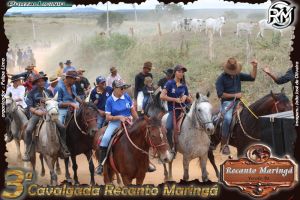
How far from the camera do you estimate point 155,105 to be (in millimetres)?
16641

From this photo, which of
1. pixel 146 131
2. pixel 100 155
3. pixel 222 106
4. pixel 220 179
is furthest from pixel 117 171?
pixel 222 106

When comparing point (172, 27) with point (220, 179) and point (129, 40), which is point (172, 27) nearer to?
point (129, 40)

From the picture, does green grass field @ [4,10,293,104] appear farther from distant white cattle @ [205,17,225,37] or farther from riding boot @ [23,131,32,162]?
riding boot @ [23,131,32,162]

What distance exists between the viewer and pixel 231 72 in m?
14.6

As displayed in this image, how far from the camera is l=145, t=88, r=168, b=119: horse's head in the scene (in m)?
16.4

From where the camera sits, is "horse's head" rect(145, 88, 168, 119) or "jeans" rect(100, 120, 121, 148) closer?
"jeans" rect(100, 120, 121, 148)

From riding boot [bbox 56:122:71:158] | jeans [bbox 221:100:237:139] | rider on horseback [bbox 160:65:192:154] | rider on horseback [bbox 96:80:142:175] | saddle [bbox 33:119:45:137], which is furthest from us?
saddle [bbox 33:119:45:137]

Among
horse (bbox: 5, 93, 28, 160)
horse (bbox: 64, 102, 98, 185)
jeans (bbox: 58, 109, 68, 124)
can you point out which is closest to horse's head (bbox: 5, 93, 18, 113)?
horse (bbox: 5, 93, 28, 160)

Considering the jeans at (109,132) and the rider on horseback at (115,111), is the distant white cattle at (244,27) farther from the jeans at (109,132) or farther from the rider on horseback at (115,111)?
the jeans at (109,132)

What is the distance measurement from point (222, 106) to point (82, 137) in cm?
362

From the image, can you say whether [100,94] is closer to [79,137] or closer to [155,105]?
[79,137]

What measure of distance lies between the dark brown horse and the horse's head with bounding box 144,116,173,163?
139 inches

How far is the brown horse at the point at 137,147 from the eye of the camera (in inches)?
457

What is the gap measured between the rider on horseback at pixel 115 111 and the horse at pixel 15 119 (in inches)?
163
